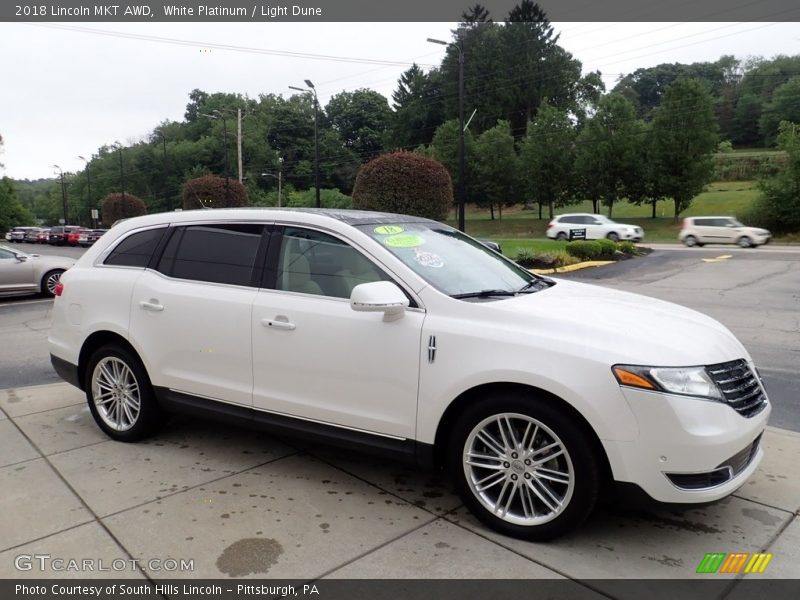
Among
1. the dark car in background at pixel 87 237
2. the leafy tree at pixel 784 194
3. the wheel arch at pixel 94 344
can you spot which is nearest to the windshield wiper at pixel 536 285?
the wheel arch at pixel 94 344

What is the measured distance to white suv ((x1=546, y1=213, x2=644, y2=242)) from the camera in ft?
102

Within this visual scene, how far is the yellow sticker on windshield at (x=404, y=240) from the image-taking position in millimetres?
3571

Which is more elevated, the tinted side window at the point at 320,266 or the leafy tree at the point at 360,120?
the leafy tree at the point at 360,120

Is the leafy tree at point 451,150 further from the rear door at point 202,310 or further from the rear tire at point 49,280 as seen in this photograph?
the rear door at point 202,310

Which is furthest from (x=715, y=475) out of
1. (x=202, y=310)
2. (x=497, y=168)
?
(x=497, y=168)

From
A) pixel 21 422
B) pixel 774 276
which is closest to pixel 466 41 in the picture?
pixel 774 276

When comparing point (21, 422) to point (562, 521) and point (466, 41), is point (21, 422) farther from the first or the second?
point (466, 41)

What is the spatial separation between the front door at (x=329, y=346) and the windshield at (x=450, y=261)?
0.77 ft

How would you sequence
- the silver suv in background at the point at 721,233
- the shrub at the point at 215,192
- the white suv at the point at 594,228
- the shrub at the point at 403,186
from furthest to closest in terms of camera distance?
the shrub at the point at 215,192 → the white suv at the point at 594,228 → the silver suv in background at the point at 721,233 → the shrub at the point at 403,186

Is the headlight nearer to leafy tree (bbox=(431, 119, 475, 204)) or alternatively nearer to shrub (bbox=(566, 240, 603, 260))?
shrub (bbox=(566, 240, 603, 260))

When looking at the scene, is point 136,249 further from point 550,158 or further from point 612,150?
point 550,158

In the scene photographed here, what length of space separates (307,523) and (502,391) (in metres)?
1.28
